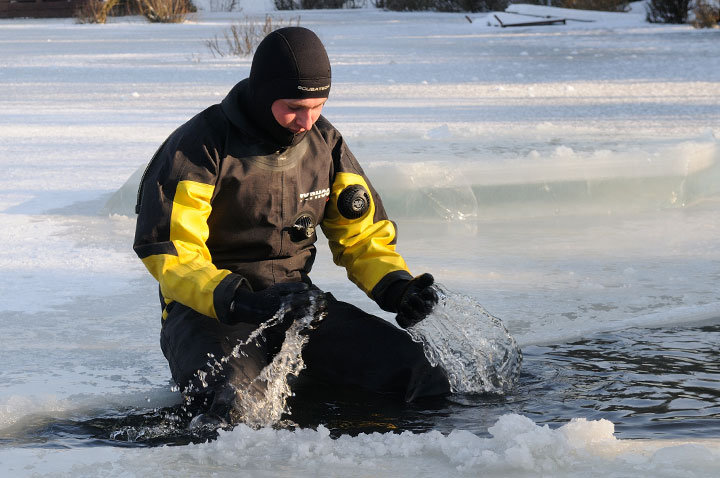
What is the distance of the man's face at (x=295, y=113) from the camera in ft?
9.06

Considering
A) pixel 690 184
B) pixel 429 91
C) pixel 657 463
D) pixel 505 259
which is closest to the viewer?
pixel 657 463

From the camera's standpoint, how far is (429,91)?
10211 millimetres

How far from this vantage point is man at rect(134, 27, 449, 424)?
2.66 meters

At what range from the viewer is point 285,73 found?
273cm

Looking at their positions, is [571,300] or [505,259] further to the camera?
[505,259]

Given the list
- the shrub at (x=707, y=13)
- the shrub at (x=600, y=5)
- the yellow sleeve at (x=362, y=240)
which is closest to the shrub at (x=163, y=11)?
the shrub at (x=600, y=5)

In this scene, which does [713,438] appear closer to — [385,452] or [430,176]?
[385,452]

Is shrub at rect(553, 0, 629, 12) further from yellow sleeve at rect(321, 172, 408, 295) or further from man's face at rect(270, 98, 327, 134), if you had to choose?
man's face at rect(270, 98, 327, 134)

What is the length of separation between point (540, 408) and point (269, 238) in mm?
858

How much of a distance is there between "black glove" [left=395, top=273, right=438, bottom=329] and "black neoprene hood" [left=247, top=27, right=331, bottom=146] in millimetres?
526

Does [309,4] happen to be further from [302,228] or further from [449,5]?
[302,228]

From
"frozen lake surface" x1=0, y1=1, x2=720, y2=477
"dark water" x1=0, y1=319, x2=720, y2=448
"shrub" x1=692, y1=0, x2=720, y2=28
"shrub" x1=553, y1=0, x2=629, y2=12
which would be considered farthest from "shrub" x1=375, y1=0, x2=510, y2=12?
"dark water" x1=0, y1=319, x2=720, y2=448

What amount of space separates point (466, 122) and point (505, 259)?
3604 millimetres

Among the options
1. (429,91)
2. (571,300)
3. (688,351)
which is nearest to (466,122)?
(429,91)
